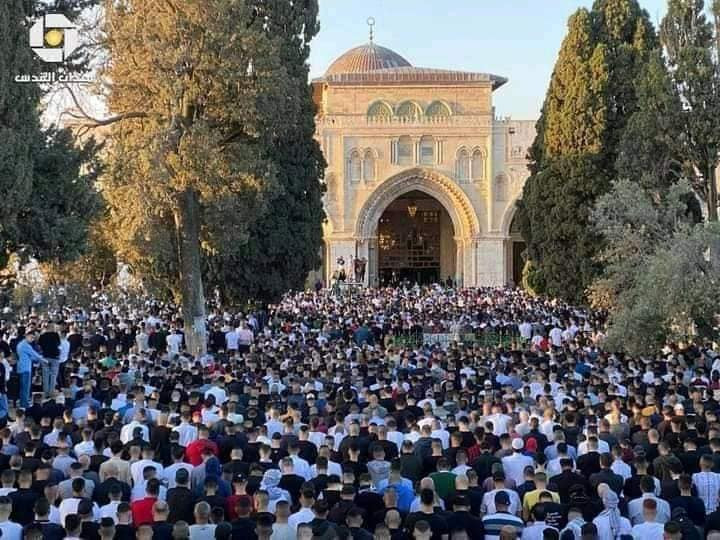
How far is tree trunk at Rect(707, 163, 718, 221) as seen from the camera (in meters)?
24.0

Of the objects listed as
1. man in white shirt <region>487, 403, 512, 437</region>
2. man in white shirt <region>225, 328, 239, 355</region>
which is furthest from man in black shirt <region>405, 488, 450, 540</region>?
man in white shirt <region>225, 328, 239, 355</region>

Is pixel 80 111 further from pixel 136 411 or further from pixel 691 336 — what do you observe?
pixel 691 336

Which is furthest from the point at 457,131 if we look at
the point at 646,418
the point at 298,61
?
the point at 646,418

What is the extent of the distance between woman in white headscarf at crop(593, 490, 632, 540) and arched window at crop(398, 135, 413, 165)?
4213 centimetres

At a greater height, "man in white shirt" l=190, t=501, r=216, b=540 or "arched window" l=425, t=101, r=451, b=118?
"arched window" l=425, t=101, r=451, b=118

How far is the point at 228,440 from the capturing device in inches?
373

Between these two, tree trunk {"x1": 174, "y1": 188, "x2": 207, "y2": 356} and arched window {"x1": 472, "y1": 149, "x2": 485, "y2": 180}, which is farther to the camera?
arched window {"x1": 472, "y1": 149, "x2": 485, "y2": 180}

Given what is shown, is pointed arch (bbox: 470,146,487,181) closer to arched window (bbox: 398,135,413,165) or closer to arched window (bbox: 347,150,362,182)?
arched window (bbox: 398,135,413,165)

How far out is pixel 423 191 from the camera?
5028 cm

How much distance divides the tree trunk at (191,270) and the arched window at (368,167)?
27742mm

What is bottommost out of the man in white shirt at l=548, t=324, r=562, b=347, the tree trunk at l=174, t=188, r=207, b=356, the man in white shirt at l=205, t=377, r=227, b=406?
the man in white shirt at l=205, t=377, r=227, b=406

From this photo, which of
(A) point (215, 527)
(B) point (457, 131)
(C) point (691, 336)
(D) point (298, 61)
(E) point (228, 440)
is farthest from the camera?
(B) point (457, 131)

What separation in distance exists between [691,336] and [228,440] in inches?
476

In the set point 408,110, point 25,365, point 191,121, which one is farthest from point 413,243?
point 25,365
